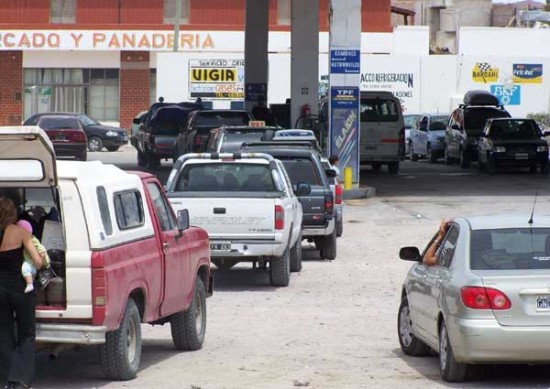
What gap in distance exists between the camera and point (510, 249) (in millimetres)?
11383

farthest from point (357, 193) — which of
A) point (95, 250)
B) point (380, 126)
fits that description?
point (95, 250)

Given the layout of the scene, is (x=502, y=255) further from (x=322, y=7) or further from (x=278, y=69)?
(x=322, y=7)

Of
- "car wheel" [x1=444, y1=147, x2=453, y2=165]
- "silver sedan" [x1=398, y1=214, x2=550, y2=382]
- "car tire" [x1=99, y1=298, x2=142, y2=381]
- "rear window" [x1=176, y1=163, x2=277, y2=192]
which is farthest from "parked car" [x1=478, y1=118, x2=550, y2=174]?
"car tire" [x1=99, y1=298, x2=142, y2=381]

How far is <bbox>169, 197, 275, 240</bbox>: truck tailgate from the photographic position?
1795 cm

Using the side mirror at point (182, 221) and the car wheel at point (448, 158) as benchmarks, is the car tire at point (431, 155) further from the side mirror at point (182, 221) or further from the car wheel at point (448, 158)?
the side mirror at point (182, 221)

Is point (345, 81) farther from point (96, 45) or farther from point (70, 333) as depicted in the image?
point (96, 45)

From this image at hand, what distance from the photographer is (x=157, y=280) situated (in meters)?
11.8

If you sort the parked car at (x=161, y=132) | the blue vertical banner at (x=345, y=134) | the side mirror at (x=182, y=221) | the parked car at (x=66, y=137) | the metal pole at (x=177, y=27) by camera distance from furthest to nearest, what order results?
the metal pole at (x=177, y=27) < the parked car at (x=161, y=132) < the parked car at (x=66, y=137) < the blue vertical banner at (x=345, y=134) < the side mirror at (x=182, y=221)

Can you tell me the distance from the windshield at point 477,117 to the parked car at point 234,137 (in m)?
18.2

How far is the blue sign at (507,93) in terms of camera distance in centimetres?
6775

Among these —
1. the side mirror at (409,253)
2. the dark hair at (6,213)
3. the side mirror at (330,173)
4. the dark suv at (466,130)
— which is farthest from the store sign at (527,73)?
the dark hair at (6,213)

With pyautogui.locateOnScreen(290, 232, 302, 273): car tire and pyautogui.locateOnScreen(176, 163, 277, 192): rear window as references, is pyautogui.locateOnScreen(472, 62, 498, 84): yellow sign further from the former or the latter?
pyautogui.locateOnScreen(176, 163, 277, 192): rear window

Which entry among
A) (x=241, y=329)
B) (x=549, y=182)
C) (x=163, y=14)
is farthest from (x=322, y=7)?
(x=241, y=329)

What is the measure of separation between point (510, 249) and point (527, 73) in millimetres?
58029
